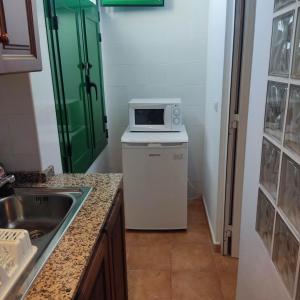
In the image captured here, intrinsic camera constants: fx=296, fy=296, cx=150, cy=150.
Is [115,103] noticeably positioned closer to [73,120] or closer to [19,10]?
[73,120]

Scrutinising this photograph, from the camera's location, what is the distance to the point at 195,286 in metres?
2.01

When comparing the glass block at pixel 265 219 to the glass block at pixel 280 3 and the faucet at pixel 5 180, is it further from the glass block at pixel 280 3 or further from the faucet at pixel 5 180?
the faucet at pixel 5 180

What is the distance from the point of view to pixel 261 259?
1.18 meters

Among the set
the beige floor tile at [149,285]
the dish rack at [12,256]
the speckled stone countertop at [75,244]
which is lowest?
the beige floor tile at [149,285]

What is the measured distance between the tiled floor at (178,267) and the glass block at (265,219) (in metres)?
0.97

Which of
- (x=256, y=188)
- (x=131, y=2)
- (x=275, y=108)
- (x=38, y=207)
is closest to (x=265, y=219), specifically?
(x=256, y=188)

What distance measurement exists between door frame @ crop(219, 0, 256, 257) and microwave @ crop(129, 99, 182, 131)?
1.94 ft

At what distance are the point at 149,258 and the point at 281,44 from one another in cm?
186

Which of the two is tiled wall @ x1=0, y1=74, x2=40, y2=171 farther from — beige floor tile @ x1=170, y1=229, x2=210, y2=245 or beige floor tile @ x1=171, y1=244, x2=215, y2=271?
beige floor tile @ x1=170, y1=229, x2=210, y2=245

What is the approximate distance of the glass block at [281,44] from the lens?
0.89 meters

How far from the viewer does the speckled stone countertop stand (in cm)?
80

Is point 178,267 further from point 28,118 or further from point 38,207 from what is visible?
point 28,118

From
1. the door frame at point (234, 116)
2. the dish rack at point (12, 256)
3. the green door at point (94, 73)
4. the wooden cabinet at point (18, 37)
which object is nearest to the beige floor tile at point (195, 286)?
the door frame at point (234, 116)

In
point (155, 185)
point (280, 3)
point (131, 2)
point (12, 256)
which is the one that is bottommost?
point (155, 185)
